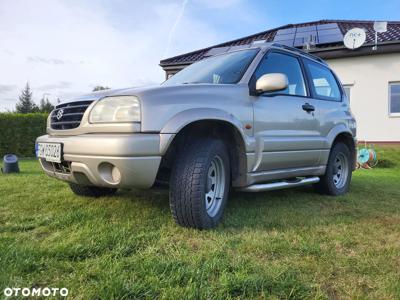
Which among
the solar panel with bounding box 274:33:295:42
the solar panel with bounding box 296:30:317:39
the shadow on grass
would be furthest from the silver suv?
the solar panel with bounding box 274:33:295:42

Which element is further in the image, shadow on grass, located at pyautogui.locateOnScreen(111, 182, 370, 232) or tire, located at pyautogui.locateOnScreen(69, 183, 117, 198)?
tire, located at pyautogui.locateOnScreen(69, 183, 117, 198)

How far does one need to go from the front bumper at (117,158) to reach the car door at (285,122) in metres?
1.17

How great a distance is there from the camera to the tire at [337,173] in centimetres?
481

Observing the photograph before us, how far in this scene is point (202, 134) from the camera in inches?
124

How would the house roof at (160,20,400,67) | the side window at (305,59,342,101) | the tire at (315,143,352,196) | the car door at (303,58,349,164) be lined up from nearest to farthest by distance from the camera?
the car door at (303,58,349,164) → the side window at (305,59,342,101) → the tire at (315,143,352,196) → the house roof at (160,20,400,67)

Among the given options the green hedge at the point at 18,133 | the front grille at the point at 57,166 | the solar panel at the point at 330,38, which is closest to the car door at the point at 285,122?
the front grille at the point at 57,166

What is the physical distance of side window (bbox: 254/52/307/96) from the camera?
3.77m

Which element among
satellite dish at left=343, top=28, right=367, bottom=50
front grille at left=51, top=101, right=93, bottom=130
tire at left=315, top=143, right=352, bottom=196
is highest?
satellite dish at left=343, top=28, right=367, bottom=50

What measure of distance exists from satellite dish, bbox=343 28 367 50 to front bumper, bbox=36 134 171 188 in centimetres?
1103

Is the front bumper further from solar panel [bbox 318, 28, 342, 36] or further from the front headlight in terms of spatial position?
solar panel [bbox 318, 28, 342, 36]

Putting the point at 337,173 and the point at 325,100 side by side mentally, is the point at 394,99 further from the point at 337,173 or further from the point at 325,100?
the point at 325,100

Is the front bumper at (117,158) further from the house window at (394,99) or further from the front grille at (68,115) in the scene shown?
the house window at (394,99)

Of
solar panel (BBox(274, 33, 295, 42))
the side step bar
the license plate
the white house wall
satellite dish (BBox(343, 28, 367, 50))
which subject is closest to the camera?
the license plate

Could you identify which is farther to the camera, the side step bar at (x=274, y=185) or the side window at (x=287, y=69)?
the side window at (x=287, y=69)
